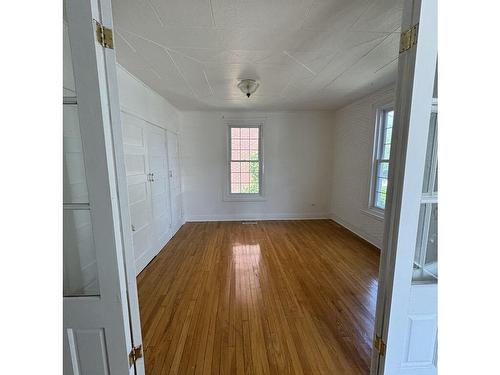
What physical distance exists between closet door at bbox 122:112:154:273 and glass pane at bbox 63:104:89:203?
1.56 m

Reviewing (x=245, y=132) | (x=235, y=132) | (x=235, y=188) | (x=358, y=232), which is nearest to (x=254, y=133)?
(x=245, y=132)

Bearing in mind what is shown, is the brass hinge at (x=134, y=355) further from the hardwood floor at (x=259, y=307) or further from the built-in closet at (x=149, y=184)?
the built-in closet at (x=149, y=184)

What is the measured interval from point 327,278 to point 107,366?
2209mm

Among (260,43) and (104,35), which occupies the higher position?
(260,43)

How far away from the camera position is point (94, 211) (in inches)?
34.4

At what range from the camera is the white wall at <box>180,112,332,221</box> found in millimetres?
4555

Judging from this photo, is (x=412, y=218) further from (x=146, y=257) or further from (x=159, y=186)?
(x=159, y=186)

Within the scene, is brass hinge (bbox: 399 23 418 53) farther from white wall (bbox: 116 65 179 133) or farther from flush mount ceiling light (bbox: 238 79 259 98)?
white wall (bbox: 116 65 179 133)

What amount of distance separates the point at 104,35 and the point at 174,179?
11.2 ft
